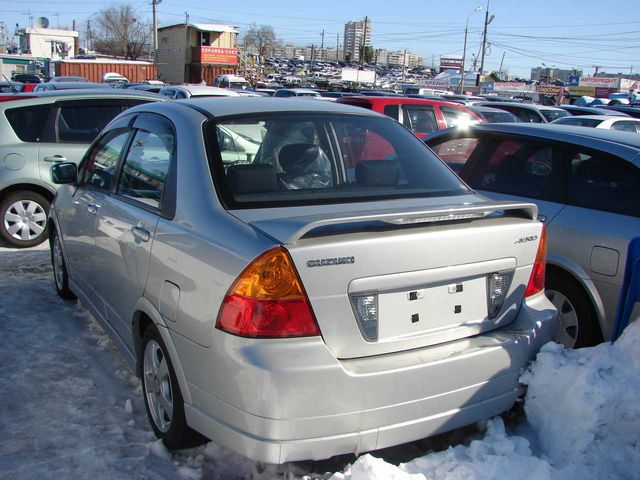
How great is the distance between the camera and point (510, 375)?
284cm

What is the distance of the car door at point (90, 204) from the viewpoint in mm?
3973

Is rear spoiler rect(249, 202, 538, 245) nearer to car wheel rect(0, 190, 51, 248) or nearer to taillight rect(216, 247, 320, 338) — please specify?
taillight rect(216, 247, 320, 338)

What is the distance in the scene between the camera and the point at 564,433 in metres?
2.78

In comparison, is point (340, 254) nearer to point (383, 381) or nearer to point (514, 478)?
point (383, 381)

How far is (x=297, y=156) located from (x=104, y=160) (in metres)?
1.55

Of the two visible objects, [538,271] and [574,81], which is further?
[574,81]

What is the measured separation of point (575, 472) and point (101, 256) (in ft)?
9.36

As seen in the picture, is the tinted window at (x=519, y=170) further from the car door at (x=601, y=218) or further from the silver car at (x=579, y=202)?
the car door at (x=601, y=218)

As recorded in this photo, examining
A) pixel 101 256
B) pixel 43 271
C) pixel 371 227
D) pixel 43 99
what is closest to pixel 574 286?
pixel 371 227

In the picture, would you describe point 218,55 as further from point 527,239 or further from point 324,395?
point 324,395

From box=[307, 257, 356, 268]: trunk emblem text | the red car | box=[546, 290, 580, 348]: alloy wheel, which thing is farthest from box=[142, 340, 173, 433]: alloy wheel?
the red car

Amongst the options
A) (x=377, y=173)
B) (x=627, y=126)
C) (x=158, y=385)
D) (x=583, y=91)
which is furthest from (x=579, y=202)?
(x=583, y=91)

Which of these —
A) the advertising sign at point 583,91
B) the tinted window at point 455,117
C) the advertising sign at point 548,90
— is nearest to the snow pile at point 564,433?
the tinted window at point 455,117

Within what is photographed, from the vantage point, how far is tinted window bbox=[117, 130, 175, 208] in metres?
3.23
